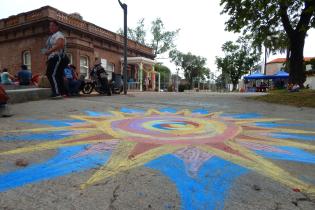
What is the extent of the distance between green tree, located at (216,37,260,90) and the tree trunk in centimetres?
4065

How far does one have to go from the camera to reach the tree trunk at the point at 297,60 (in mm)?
13609

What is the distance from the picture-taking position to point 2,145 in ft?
9.52

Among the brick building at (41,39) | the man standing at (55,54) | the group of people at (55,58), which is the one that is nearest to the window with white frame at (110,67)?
the brick building at (41,39)

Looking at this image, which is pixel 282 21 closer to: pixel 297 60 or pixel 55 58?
pixel 297 60

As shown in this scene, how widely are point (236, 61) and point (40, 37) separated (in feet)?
137

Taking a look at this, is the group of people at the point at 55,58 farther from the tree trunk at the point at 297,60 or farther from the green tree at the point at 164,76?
the green tree at the point at 164,76

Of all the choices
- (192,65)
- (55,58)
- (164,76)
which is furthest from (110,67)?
(192,65)

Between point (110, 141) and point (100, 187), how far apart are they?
1158mm

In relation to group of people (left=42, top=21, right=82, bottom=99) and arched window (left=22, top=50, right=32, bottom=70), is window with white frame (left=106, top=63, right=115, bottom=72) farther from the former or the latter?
group of people (left=42, top=21, right=82, bottom=99)

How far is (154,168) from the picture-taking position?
2.32 m

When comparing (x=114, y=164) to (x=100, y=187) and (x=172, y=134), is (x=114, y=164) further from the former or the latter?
(x=172, y=134)

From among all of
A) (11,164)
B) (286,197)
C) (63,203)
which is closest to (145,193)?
(63,203)

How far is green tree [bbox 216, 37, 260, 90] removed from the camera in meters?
53.7

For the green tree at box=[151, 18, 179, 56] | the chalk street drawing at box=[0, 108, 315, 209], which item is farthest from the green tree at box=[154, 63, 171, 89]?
the chalk street drawing at box=[0, 108, 315, 209]
